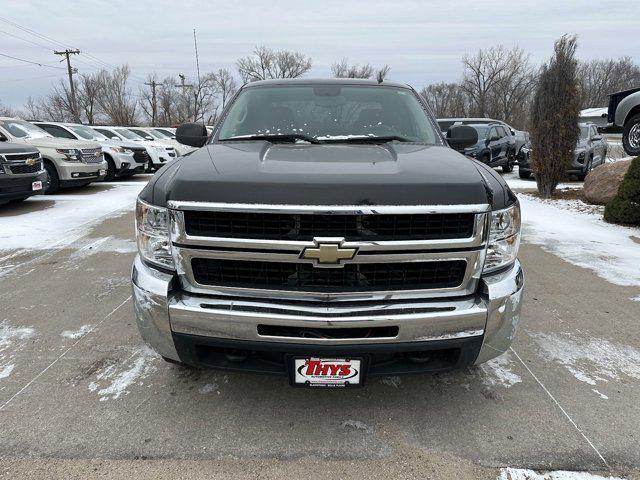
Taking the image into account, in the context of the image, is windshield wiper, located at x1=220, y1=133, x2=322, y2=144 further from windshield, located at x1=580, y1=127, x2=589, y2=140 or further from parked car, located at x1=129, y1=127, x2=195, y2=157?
parked car, located at x1=129, y1=127, x2=195, y2=157

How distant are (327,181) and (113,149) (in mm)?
13515

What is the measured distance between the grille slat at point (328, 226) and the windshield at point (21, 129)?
35.9ft

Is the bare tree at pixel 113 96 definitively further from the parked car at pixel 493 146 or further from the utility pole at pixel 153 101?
the parked car at pixel 493 146

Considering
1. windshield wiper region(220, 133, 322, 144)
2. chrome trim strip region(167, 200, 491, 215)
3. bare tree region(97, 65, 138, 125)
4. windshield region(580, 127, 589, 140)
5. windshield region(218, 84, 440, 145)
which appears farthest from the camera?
bare tree region(97, 65, 138, 125)

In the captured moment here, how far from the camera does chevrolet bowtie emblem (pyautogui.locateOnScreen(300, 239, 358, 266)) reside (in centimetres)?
206

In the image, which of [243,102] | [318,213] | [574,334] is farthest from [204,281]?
[574,334]

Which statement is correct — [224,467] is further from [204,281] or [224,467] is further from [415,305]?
[415,305]

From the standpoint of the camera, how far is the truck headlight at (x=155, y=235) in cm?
225

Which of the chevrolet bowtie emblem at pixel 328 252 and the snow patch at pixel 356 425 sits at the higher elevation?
the chevrolet bowtie emblem at pixel 328 252

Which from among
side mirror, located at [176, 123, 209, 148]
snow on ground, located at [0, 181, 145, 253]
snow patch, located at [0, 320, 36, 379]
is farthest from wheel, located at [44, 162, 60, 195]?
side mirror, located at [176, 123, 209, 148]

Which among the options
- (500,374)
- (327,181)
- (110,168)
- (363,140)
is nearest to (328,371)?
(327,181)

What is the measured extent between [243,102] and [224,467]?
2696 millimetres

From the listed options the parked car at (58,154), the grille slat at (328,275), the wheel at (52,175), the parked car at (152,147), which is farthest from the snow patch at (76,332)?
the parked car at (152,147)

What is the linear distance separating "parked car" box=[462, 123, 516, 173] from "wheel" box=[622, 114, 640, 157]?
4.16 meters
